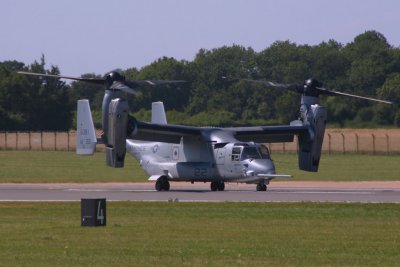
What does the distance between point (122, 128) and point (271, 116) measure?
60.6 meters

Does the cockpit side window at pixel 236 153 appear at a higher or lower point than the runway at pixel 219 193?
higher

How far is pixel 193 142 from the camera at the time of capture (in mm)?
48094

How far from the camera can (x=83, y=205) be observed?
89.8 feet

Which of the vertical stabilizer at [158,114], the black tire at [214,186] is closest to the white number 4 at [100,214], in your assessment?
the black tire at [214,186]

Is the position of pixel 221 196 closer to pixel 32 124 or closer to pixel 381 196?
pixel 381 196

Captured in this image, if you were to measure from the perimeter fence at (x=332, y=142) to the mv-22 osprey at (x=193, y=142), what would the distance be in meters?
26.3

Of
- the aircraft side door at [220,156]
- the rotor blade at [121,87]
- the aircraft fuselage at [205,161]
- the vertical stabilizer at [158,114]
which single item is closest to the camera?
the rotor blade at [121,87]

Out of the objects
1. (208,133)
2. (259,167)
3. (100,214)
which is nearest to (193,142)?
(208,133)

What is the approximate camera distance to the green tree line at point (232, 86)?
330ft

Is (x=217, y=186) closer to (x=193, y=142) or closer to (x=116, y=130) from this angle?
(x=193, y=142)

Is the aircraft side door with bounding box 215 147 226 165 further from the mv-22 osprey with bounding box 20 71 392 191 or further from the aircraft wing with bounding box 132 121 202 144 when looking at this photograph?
the aircraft wing with bounding box 132 121 202 144

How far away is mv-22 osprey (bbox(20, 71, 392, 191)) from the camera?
44125 mm

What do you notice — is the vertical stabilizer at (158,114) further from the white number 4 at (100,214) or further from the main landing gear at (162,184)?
the white number 4 at (100,214)

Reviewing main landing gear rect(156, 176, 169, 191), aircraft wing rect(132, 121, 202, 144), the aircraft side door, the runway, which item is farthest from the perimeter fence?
the aircraft side door
